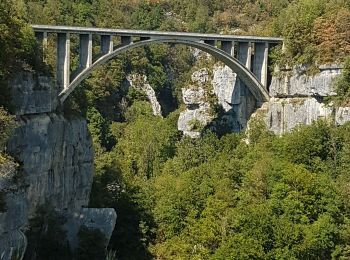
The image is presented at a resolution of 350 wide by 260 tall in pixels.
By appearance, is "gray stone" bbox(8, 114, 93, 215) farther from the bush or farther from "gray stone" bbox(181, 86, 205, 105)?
"gray stone" bbox(181, 86, 205, 105)

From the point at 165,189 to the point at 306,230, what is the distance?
9.28m

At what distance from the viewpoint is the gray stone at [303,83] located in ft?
111

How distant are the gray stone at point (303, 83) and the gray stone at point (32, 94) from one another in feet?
52.2

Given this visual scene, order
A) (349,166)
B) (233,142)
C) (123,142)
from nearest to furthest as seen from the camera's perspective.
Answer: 1. (349,166)
2. (233,142)
3. (123,142)

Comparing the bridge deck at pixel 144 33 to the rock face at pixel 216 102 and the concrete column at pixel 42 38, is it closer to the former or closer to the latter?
the concrete column at pixel 42 38

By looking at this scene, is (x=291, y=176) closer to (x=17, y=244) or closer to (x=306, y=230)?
(x=306, y=230)

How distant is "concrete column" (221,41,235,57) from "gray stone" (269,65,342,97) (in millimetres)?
3256

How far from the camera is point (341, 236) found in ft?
76.8

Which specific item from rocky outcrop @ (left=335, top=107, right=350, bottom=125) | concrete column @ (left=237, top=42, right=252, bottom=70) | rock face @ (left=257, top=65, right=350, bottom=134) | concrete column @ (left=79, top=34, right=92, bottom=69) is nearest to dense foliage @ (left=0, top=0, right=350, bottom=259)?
rocky outcrop @ (left=335, top=107, right=350, bottom=125)

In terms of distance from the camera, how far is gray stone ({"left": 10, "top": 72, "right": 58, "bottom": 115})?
2084 centimetres

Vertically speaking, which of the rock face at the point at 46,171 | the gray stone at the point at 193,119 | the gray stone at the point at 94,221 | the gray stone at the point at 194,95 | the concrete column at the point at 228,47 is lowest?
the gray stone at the point at 94,221

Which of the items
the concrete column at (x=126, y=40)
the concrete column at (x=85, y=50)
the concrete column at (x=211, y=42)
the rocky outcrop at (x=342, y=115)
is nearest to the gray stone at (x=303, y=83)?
the rocky outcrop at (x=342, y=115)

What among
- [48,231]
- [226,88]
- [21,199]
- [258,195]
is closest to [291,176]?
[258,195]

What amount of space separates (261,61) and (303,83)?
340cm
